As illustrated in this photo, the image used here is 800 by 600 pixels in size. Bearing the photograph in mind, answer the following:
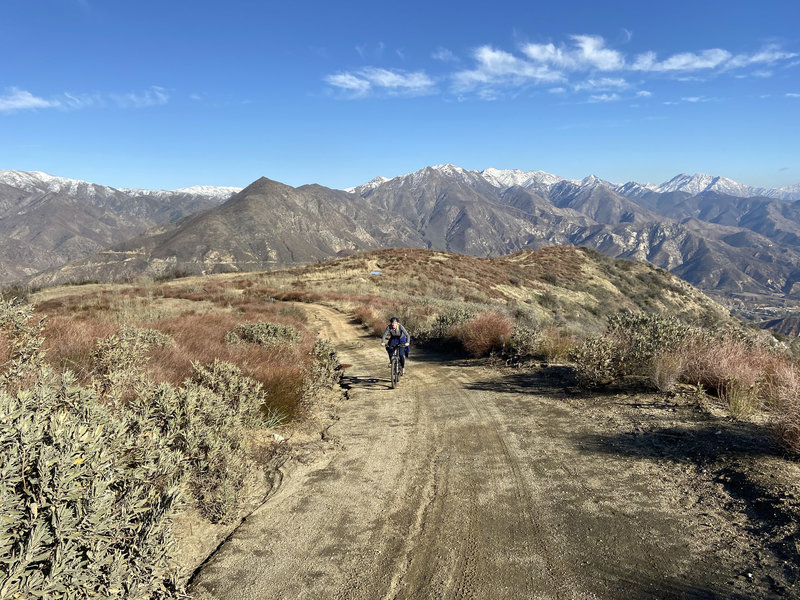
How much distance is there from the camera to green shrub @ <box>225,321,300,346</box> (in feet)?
36.0

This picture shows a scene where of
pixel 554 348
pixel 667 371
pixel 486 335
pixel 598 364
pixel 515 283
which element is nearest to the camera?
pixel 667 371

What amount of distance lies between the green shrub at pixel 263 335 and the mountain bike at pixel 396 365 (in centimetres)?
321

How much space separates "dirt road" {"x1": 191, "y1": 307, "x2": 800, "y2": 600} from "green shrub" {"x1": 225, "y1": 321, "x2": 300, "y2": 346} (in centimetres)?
461

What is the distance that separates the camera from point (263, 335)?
1162 centimetres

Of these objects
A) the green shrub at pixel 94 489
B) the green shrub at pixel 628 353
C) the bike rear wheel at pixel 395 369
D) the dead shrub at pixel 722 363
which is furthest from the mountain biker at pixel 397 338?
the green shrub at pixel 94 489

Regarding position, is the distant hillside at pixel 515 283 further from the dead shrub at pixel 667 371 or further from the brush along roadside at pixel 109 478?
the brush along roadside at pixel 109 478

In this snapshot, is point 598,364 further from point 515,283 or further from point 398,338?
point 515,283

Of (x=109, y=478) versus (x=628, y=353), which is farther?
(x=628, y=353)

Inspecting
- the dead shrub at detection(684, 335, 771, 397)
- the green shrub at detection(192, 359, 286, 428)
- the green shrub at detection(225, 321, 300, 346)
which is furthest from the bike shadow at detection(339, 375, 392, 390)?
the dead shrub at detection(684, 335, 771, 397)

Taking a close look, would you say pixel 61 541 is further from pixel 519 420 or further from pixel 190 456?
pixel 519 420

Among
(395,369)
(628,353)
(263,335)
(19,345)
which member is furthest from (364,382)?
(19,345)

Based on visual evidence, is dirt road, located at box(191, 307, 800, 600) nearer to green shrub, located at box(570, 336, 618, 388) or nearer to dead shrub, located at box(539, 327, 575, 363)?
green shrub, located at box(570, 336, 618, 388)

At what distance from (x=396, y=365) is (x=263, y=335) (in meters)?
4.07

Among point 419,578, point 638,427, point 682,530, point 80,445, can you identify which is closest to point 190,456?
point 80,445
